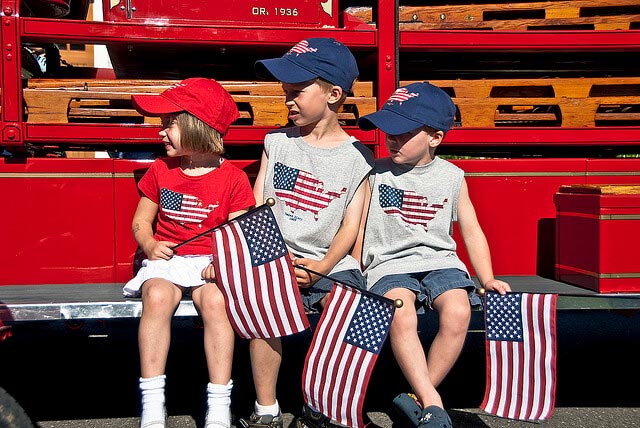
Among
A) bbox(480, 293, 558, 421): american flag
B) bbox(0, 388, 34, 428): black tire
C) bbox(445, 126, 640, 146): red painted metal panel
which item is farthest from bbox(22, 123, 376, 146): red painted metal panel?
bbox(0, 388, 34, 428): black tire

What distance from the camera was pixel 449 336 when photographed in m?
3.05

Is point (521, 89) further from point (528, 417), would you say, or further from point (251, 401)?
point (251, 401)

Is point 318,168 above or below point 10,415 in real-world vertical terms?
above

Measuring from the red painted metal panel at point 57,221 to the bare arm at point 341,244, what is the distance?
1.11m

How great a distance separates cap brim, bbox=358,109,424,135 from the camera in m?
3.28

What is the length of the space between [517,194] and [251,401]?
172 centimetres

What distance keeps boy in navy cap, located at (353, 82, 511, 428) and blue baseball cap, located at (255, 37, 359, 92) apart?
0.23 m

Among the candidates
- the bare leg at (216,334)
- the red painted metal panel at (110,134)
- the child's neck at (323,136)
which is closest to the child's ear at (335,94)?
the child's neck at (323,136)

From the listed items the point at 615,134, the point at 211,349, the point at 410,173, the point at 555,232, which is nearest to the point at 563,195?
the point at 555,232

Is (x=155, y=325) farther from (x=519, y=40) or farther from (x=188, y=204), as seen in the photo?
(x=519, y=40)

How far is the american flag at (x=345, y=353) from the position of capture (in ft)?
9.43

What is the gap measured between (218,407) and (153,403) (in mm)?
235

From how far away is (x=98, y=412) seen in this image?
11.5 ft

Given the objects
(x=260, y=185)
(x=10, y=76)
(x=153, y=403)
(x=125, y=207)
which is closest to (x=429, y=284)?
(x=260, y=185)
